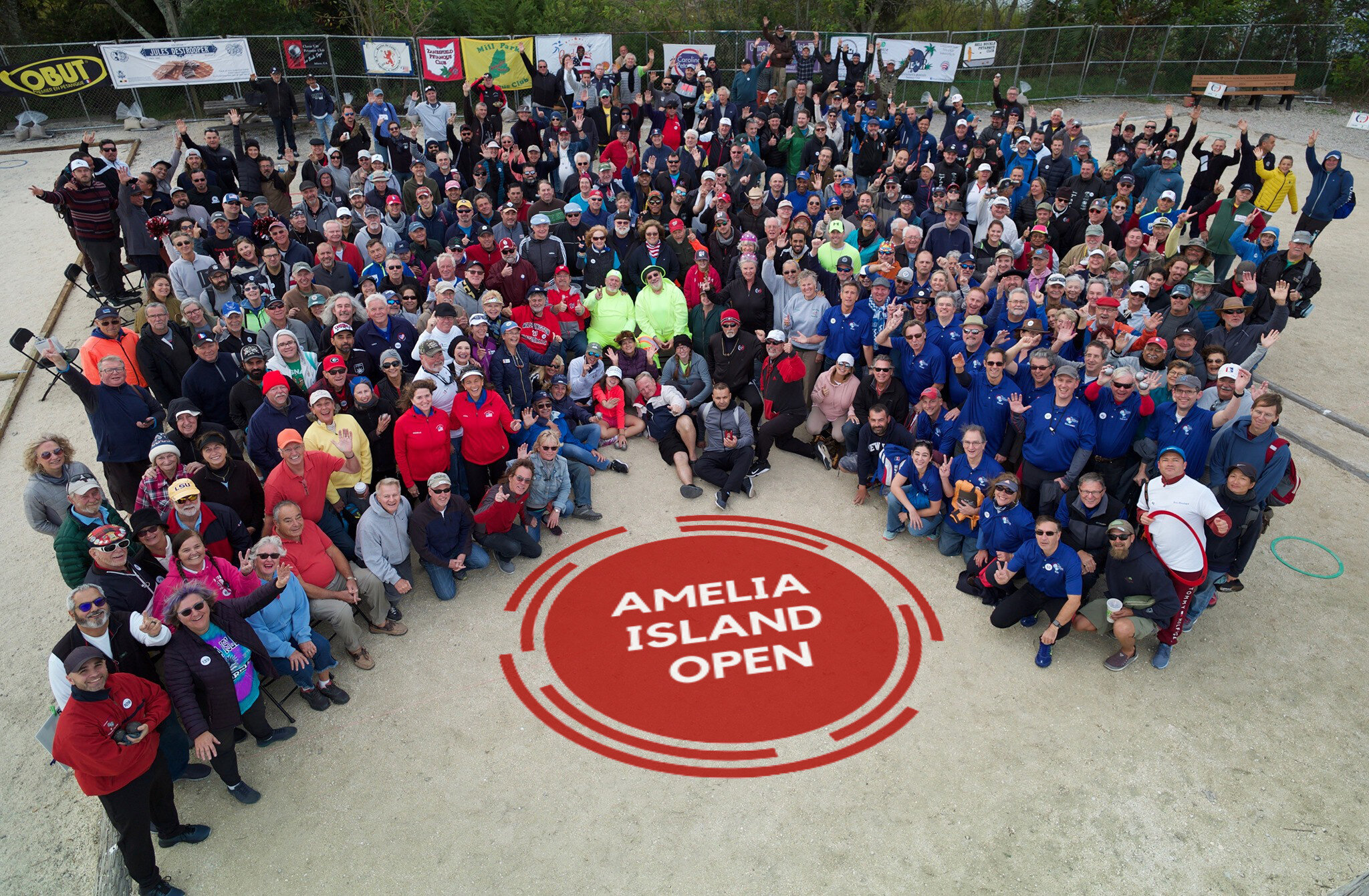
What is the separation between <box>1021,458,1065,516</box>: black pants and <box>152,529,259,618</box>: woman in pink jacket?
706 centimetres

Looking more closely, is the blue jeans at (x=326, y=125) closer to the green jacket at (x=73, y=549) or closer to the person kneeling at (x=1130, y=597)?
the green jacket at (x=73, y=549)

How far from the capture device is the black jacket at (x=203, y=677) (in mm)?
5473

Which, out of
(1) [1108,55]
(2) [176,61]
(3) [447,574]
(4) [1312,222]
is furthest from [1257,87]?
(2) [176,61]

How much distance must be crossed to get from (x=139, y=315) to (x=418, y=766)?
7765 millimetres

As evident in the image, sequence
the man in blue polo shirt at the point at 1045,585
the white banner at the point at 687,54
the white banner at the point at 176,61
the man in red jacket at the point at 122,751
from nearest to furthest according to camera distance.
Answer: the man in red jacket at the point at 122,751
the man in blue polo shirt at the point at 1045,585
the white banner at the point at 176,61
the white banner at the point at 687,54

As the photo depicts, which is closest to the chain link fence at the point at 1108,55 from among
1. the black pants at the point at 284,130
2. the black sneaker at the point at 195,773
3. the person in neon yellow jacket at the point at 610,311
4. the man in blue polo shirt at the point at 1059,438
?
the black pants at the point at 284,130

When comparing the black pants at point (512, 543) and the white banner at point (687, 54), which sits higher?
the white banner at point (687, 54)

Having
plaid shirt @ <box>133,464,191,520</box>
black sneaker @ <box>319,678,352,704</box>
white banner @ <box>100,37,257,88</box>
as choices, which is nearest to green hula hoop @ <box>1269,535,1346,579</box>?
black sneaker @ <box>319,678,352,704</box>

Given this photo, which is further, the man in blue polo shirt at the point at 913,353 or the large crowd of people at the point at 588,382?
the man in blue polo shirt at the point at 913,353

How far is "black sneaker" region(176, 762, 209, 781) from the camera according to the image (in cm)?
596

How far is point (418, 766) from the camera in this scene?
613 centimetres

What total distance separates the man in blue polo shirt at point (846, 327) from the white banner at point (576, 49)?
1269 cm

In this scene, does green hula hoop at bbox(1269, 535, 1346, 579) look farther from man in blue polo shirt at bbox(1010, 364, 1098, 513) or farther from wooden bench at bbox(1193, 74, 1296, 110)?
wooden bench at bbox(1193, 74, 1296, 110)

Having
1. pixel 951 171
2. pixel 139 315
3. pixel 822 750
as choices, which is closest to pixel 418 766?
pixel 822 750
